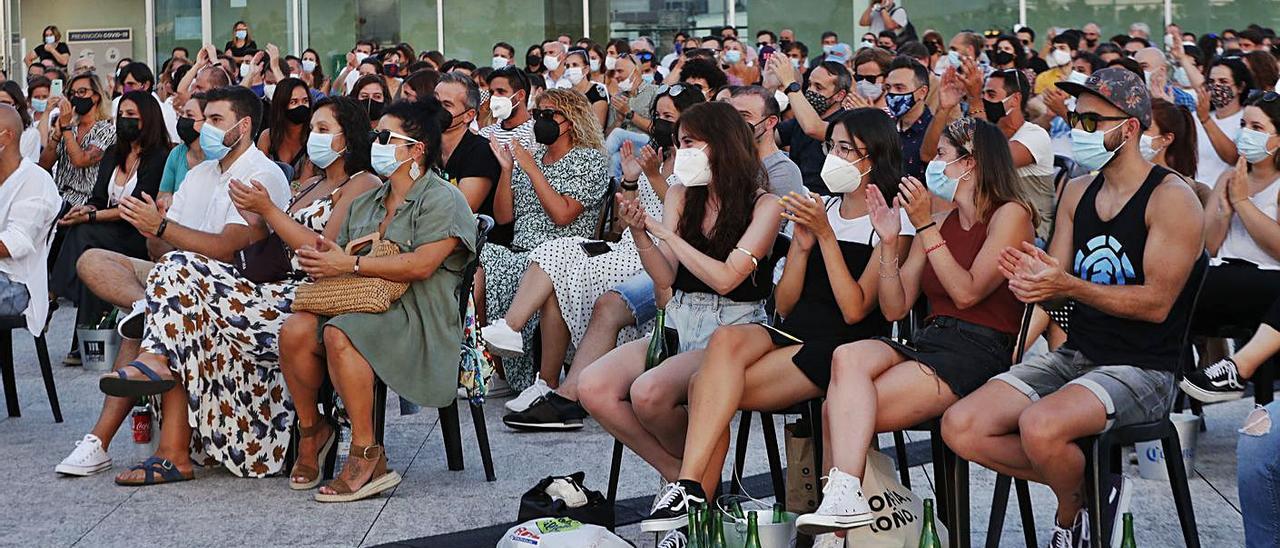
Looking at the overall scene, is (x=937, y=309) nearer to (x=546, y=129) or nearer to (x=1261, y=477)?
(x=1261, y=477)

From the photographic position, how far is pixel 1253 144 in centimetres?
559

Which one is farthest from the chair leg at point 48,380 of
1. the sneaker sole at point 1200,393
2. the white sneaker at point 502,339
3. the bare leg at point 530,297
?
the sneaker sole at point 1200,393

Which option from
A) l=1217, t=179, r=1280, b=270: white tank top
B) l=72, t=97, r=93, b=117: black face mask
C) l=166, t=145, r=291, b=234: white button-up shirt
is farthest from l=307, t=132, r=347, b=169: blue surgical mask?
l=72, t=97, r=93, b=117: black face mask

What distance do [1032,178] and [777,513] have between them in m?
3.63

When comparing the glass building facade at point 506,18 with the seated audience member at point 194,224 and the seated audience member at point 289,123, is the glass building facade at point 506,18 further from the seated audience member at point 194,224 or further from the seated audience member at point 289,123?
the seated audience member at point 194,224

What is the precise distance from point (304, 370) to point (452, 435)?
2.06 ft

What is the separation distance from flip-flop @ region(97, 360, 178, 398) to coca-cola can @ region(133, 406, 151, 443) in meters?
0.45

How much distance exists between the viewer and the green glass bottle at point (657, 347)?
4766 mm

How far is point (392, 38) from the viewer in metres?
20.0

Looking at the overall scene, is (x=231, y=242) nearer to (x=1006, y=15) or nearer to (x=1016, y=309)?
(x=1016, y=309)

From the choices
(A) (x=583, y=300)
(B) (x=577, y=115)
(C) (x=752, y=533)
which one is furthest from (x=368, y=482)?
(B) (x=577, y=115)

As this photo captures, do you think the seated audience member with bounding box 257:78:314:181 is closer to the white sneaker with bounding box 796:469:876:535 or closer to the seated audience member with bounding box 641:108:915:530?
the seated audience member with bounding box 641:108:915:530

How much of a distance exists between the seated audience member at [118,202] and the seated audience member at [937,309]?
4.37 m

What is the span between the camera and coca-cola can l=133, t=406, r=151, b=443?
18.4 feet
